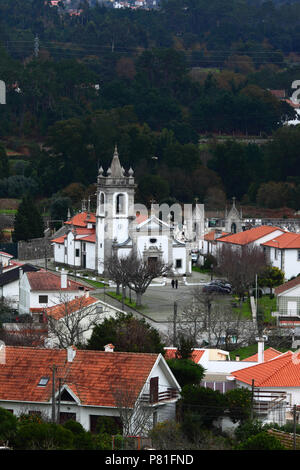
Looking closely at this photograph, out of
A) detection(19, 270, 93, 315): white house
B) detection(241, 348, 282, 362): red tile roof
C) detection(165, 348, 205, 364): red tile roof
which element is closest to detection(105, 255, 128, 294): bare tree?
detection(19, 270, 93, 315): white house

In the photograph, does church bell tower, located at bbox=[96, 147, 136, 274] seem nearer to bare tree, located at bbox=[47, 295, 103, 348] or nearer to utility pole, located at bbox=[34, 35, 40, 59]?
bare tree, located at bbox=[47, 295, 103, 348]

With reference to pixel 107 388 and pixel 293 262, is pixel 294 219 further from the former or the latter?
pixel 107 388

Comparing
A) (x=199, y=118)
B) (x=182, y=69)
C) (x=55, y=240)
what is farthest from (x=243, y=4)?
(x=55, y=240)

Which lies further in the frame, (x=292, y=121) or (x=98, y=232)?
(x=292, y=121)

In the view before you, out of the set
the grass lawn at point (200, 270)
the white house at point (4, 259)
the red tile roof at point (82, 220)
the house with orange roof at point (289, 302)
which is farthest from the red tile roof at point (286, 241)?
the white house at point (4, 259)

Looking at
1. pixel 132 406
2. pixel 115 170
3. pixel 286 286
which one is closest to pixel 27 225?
pixel 115 170
